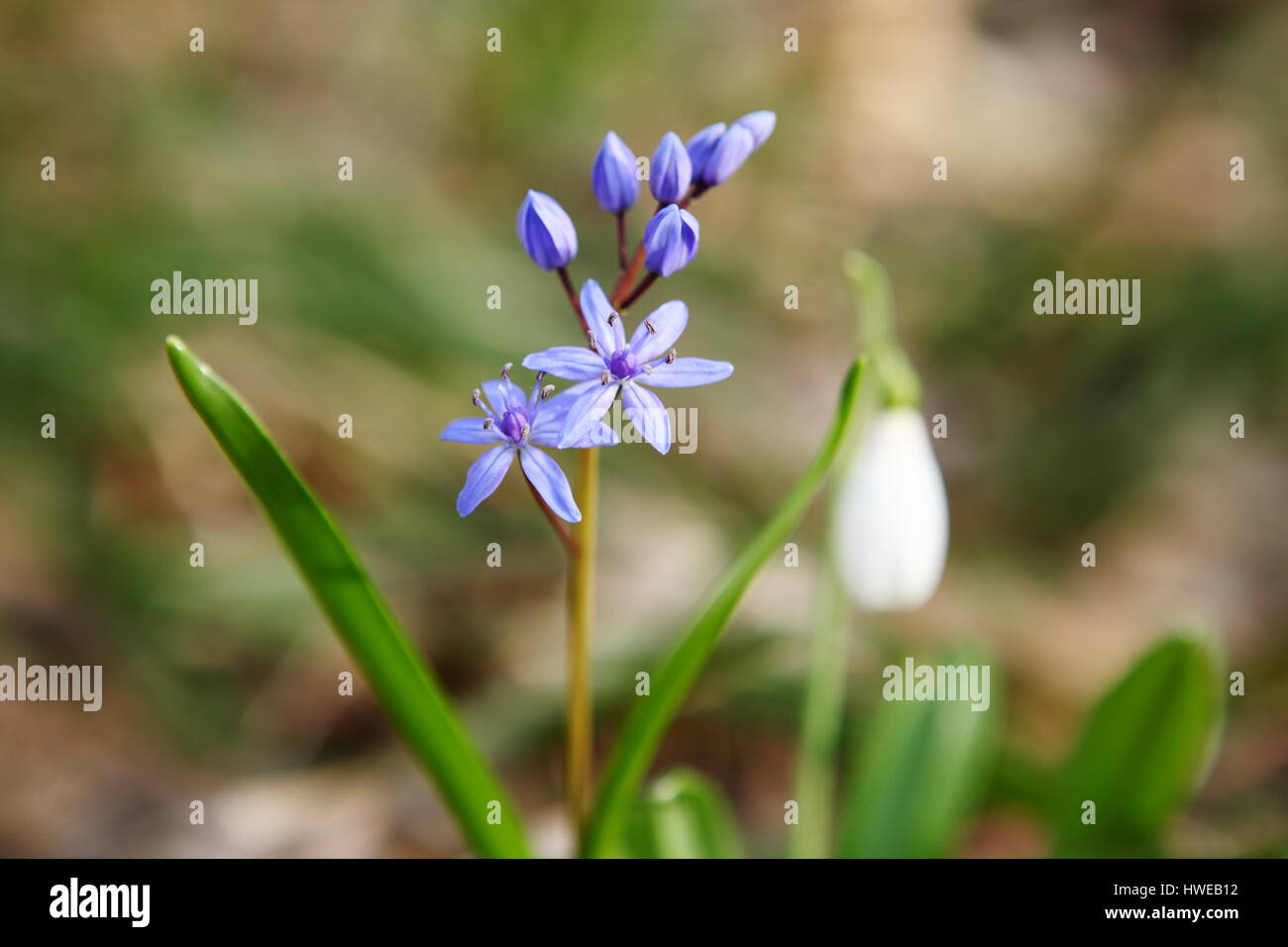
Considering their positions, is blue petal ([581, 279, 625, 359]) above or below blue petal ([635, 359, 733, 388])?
above

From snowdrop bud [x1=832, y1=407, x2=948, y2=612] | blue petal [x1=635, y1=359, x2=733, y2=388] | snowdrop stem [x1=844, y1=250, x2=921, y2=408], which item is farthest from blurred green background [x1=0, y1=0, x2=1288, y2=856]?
blue petal [x1=635, y1=359, x2=733, y2=388]

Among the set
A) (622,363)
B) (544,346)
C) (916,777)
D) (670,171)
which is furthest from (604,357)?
(544,346)

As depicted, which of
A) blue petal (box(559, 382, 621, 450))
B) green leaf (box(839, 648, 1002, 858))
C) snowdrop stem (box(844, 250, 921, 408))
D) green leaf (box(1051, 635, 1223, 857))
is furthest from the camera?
green leaf (box(839, 648, 1002, 858))

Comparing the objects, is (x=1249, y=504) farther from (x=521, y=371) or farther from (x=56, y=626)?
(x=56, y=626)

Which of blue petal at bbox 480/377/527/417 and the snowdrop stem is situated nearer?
blue petal at bbox 480/377/527/417

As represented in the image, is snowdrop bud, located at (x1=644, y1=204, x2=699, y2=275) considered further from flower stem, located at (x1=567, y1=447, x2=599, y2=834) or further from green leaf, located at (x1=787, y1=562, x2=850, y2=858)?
green leaf, located at (x1=787, y1=562, x2=850, y2=858)

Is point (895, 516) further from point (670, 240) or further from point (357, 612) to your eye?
point (357, 612)
